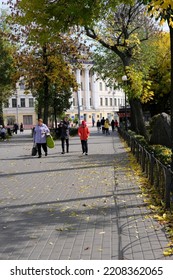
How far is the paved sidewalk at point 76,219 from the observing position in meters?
5.60

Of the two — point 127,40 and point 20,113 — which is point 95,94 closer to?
point 20,113

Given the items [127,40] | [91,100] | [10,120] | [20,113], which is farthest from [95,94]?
[127,40]

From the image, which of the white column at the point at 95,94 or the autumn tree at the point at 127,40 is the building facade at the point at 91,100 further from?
the autumn tree at the point at 127,40

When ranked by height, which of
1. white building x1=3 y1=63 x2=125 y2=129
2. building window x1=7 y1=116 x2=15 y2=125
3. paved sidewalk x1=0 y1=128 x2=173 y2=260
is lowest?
paved sidewalk x1=0 y1=128 x2=173 y2=260

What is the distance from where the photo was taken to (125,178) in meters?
11.9

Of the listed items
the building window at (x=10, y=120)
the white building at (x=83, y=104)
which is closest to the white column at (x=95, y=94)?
the white building at (x=83, y=104)

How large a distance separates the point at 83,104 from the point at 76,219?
9800 cm

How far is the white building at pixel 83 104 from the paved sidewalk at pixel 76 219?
81015mm

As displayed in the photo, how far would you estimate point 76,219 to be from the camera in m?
7.41

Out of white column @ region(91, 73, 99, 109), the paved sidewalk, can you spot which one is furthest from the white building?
the paved sidewalk

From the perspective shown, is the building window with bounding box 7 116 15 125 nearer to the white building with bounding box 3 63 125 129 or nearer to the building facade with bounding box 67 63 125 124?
the white building with bounding box 3 63 125 129

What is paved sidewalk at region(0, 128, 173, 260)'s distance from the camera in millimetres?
5602

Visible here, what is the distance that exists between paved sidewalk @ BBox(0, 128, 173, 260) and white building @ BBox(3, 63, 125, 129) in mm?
81015
